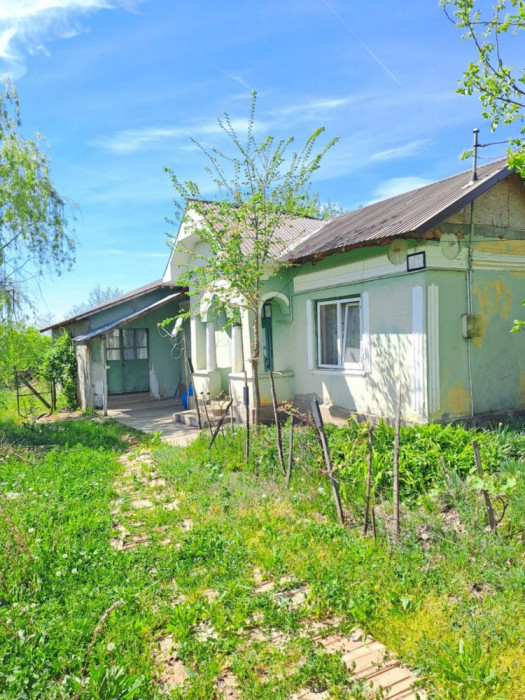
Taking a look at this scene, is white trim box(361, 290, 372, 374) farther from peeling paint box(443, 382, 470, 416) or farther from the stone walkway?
the stone walkway

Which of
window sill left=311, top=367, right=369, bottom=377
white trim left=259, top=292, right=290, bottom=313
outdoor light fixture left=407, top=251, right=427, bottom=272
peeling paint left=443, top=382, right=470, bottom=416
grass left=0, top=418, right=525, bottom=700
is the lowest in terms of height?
grass left=0, top=418, right=525, bottom=700

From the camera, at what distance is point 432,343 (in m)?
7.78

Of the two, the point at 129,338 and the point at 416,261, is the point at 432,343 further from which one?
the point at 129,338

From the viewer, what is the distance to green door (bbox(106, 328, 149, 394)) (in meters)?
16.6

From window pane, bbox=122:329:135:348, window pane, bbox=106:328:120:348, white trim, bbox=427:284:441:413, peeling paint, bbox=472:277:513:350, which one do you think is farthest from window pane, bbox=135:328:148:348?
peeling paint, bbox=472:277:513:350

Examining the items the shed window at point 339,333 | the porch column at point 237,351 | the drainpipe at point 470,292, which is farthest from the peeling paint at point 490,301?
the porch column at point 237,351

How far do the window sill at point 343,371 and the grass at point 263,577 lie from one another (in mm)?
2489

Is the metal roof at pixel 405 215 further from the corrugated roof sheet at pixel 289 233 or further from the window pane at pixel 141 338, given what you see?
the window pane at pixel 141 338

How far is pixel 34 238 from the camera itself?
1312cm

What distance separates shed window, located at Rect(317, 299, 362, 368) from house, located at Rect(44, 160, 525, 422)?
0.07 ft

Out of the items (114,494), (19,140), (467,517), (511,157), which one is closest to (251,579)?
(467,517)

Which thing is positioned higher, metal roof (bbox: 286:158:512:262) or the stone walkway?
metal roof (bbox: 286:158:512:262)

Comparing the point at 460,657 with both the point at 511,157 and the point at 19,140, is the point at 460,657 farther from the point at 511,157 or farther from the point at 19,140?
the point at 19,140

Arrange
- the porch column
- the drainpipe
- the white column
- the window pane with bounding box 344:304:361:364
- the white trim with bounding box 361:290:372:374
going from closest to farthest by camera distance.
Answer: the drainpipe, the white trim with bounding box 361:290:372:374, the window pane with bounding box 344:304:361:364, the porch column, the white column
